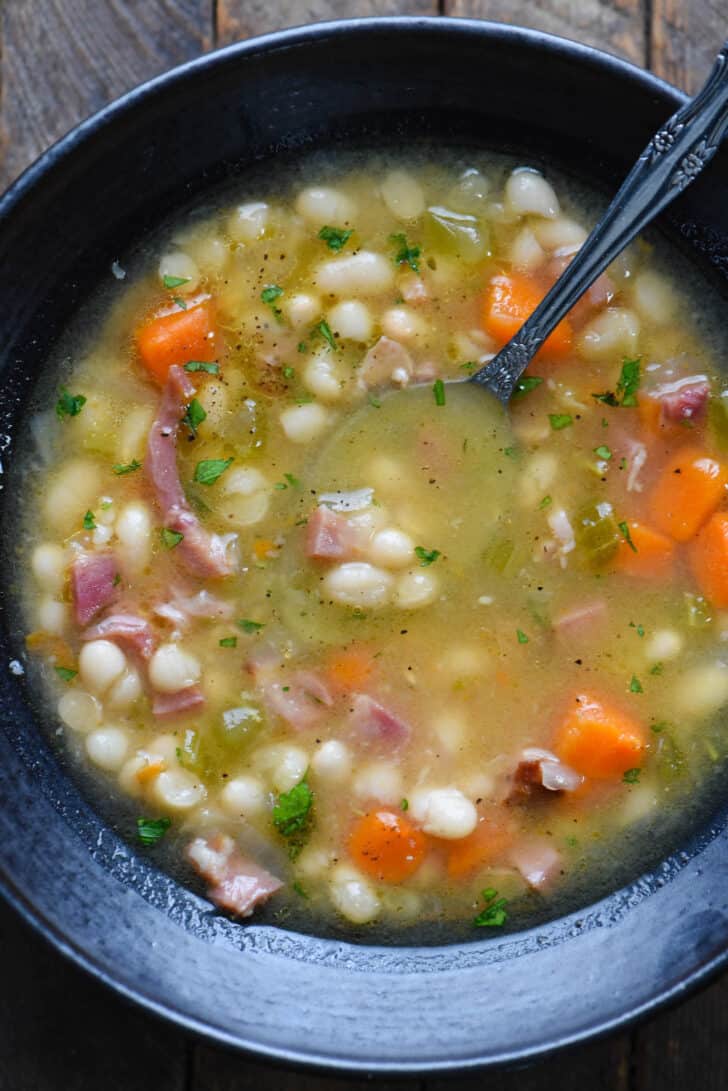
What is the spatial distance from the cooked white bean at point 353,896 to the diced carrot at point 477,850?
199 mm

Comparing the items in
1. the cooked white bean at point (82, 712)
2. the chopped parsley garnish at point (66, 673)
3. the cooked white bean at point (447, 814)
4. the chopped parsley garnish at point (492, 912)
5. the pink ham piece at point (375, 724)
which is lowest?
the chopped parsley garnish at point (492, 912)

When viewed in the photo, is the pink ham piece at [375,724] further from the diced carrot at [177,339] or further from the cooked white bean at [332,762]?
the diced carrot at [177,339]

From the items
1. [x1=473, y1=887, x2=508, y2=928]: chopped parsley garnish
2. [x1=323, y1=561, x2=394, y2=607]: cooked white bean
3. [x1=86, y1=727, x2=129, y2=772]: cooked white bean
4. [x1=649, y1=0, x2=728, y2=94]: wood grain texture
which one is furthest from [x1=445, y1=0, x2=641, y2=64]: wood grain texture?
[x1=473, y1=887, x2=508, y2=928]: chopped parsley garnish

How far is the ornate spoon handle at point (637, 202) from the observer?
2.73 meters

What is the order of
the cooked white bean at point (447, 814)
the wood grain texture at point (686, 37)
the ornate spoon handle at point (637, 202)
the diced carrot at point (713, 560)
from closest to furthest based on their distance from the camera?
1. the ornate spoon handle at point (637, 202)
2. the cooked white bean at point (447, 814)
3. the diced carrot at point (713, 560)
4. the wood grain texture at point (686, 37)

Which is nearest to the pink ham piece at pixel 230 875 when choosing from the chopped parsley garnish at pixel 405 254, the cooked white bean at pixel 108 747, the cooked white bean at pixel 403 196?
the cooked white bean at pixel 108 747

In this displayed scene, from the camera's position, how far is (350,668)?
3006 millimetres

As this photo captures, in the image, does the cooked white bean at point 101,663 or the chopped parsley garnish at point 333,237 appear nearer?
the cooked white bean at point 101,663

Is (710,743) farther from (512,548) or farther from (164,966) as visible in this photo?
(164,966)

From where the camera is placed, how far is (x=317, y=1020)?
284 centimetres

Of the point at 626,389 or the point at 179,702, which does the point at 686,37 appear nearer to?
the point at 626,389

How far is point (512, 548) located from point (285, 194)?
1045mm

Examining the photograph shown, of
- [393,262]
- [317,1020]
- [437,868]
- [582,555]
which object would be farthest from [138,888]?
[393,262]

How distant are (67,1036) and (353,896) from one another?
0.81 meters
